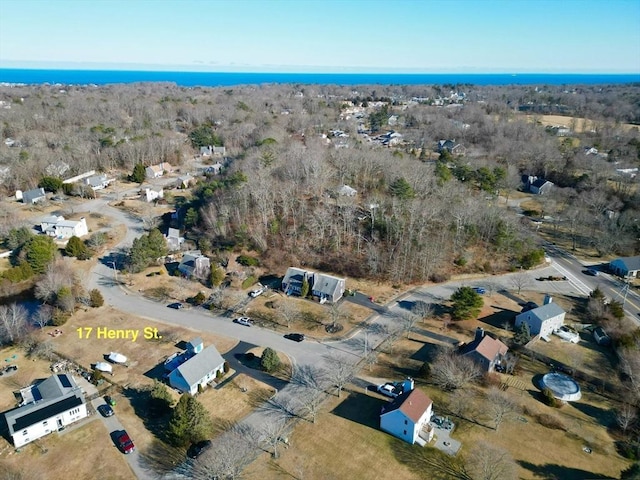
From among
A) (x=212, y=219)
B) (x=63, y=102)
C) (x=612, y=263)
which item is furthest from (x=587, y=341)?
(x=63, y=102)

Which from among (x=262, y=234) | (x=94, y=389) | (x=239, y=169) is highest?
(x=239, y=169)

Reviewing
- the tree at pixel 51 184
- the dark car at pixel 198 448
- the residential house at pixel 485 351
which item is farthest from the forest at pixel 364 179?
the dark car at pixel 198 448

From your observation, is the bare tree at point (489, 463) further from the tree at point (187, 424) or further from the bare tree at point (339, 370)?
the tree at point (187, 424)

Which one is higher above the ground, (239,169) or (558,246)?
(239,169)

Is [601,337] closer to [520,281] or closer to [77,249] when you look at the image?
[520,281]

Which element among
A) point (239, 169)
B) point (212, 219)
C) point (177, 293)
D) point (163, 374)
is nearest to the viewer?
point (163, 374)

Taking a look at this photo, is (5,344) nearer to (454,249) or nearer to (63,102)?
(454,249)

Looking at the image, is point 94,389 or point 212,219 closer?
point 94,389
